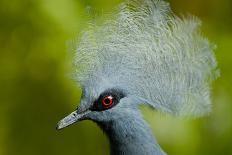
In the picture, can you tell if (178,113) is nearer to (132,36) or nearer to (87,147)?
(132,36)

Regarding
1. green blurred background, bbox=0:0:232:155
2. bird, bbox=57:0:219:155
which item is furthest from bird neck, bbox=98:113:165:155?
green blurred background, bbox=0:0:232:155

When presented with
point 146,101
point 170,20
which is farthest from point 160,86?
point 170,20

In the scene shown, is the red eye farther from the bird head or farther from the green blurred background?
the green blurred background

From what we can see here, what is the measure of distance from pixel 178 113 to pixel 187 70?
0.55ft

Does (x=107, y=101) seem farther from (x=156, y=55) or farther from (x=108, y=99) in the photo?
(x=156, y=55)

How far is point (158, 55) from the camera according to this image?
2.80 m

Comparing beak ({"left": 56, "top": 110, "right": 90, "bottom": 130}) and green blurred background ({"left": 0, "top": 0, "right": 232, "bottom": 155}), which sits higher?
green blurred background ({"left": 0, "top": 0, "right": 232, "bottom": 155})

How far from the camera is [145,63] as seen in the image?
2779mm

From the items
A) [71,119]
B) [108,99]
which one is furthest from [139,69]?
[71,119]

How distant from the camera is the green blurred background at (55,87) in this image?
376cm

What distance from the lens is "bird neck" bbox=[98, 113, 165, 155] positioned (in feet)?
9.07

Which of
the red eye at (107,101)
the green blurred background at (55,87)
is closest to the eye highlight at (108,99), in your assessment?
the red eye at (107,101)

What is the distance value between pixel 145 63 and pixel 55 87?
1163 mm

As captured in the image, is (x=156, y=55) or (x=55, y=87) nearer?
(x=156, y=55)
